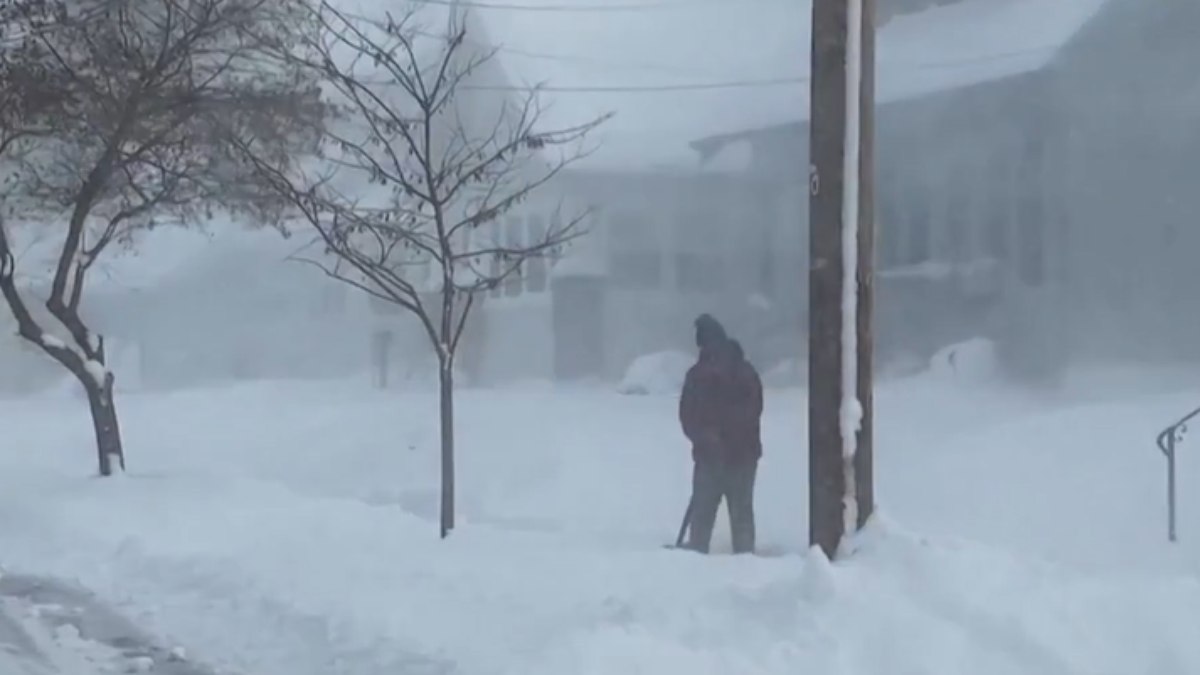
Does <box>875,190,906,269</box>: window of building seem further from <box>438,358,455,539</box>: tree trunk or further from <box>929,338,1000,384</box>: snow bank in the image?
<box>438,358,455,539</box>: tree trunk

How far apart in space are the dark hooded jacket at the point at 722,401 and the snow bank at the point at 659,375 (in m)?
10.8

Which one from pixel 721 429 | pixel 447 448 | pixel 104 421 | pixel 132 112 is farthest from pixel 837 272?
pixel 104 421

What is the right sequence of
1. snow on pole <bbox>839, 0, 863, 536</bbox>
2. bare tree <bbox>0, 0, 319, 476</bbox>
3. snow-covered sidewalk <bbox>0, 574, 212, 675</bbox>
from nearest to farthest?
snow on pole <bbox>839, 0, 863, 536</bbox>, snow-covered sidewalk <bbox>0, 574, 212, 675</bbox>, bare tree <bbox>0, 0, 319, 476</bbox>

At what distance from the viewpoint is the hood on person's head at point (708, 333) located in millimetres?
12172

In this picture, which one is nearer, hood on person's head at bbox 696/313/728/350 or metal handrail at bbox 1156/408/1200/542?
hood on person's head at bbox 696/313/728/350

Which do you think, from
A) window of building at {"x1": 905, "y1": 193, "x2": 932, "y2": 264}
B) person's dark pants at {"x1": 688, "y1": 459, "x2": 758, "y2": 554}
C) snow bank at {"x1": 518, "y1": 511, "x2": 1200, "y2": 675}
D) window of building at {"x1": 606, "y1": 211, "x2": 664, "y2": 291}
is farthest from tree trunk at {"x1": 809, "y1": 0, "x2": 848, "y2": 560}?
window of building at {"x1": 606, "y1": 211, "x2": 664, "y2": 291}

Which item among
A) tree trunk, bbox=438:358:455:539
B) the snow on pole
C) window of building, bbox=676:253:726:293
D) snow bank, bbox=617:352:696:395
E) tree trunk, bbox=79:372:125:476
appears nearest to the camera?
the snow on pole

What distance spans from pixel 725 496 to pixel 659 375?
1092 centimetres

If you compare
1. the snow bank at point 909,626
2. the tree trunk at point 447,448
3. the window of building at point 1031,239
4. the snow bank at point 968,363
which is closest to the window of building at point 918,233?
the window of building at point 1031,239

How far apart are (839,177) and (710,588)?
6.64 ft

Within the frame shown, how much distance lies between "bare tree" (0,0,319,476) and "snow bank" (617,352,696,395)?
7350 millimetres

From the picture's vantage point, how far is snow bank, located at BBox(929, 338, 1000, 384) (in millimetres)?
22266

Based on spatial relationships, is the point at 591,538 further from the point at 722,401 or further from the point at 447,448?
the point at 722,401

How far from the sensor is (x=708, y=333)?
40.0ft
